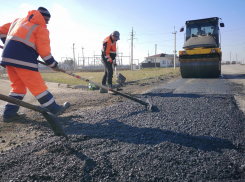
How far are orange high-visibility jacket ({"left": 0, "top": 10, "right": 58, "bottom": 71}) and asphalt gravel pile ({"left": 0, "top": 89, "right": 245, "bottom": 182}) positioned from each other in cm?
108

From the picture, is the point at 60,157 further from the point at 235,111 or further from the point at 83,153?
the point at 235,111

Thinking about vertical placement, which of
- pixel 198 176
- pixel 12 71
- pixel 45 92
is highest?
pixel 12 71

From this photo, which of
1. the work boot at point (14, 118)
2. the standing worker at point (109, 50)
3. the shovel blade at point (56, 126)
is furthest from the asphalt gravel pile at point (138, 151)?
the standing worker at point (109, 50)

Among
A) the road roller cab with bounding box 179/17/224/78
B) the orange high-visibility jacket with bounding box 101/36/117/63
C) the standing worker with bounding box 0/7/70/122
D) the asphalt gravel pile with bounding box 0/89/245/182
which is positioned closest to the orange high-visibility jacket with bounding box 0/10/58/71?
the standing worker with bounding box 0/7/70/122

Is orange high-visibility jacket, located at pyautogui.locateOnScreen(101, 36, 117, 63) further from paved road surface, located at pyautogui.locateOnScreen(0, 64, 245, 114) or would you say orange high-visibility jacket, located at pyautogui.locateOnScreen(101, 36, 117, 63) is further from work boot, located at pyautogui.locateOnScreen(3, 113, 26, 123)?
work boot, located at pyautogui.locateOnScreen(3, 113, 26, 123)

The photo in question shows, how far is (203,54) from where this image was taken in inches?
382

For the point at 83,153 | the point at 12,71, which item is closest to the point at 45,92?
the point at 12,71

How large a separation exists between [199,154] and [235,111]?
1943mm

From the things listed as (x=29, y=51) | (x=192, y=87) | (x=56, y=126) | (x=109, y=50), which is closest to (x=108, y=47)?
(x=109, y=50)

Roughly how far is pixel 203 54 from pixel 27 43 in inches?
344

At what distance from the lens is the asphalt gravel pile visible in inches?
65.4

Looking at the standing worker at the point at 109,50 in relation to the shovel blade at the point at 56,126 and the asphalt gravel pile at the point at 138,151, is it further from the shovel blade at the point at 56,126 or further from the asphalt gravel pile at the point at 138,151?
the shovel blade at the point at 56,126

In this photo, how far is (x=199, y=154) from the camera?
196 centimetres

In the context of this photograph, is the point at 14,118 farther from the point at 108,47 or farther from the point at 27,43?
the point at 108,47
